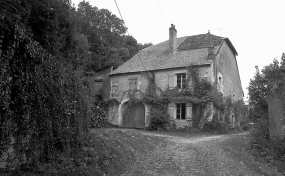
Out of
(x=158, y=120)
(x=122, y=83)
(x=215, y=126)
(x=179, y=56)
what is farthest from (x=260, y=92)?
(x=122, y=83)

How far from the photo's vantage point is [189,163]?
7941 mm

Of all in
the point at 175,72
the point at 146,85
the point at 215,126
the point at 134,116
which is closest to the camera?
the point at 215,126

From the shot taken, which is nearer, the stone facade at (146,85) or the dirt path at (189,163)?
the dirt path at (189,163)

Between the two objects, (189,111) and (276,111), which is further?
(189,111)

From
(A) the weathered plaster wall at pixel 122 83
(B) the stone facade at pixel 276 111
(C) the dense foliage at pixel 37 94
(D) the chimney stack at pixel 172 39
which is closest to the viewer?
(C) the dense foliage at pixel 37 94

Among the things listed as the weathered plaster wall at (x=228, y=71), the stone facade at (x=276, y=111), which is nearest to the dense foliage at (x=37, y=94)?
the stone facade at (x=276, y=111)

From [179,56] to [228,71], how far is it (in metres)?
4.64

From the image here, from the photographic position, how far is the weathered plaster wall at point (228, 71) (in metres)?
19.6

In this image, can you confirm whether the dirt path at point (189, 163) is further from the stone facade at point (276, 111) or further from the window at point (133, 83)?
the window at point (133, 83)

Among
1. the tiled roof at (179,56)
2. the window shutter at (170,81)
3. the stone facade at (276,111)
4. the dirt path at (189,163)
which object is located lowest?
the dirt path at (189,163)

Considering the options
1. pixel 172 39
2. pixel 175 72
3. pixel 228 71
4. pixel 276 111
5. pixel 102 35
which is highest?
pixel 102 35

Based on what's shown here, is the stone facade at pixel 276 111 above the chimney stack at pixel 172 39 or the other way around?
the other way around

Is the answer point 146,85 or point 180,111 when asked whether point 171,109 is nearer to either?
point 180,111

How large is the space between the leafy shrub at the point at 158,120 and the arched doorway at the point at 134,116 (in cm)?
146
